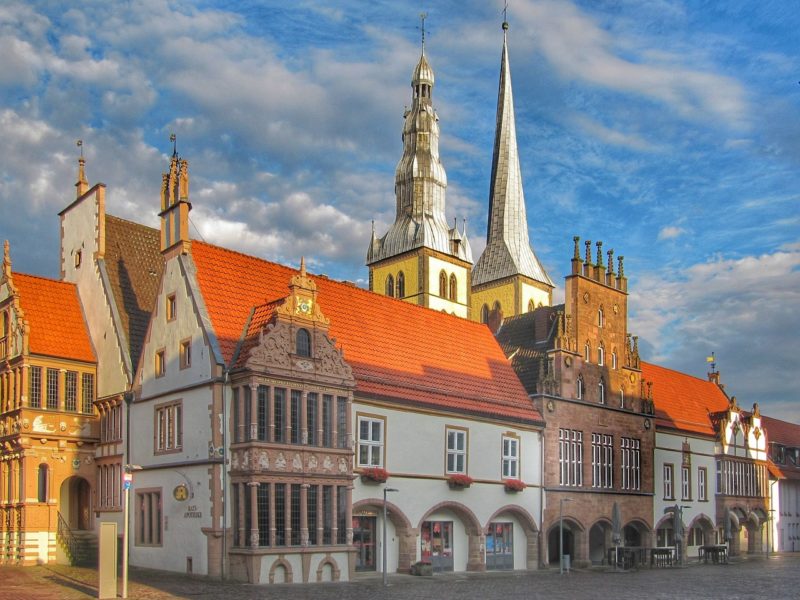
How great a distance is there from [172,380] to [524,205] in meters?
72.7

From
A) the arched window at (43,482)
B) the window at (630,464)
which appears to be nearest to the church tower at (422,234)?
the window at (630,464)

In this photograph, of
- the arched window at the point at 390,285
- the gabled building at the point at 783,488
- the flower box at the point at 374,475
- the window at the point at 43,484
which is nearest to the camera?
the flower box at the point at 374,475

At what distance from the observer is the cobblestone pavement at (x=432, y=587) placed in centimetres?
2855

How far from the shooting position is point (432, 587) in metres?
33.7

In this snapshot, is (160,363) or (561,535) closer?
(160,363)

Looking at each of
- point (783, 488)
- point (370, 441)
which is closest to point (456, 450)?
point (370, 441)

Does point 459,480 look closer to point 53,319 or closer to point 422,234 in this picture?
point 53,319

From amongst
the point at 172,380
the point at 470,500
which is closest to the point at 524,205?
the point at 470,500

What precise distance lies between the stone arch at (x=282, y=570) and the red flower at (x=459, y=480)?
10000mm

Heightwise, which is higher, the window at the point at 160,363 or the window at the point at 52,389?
the window at the point at 160,363

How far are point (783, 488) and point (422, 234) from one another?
3682 cm

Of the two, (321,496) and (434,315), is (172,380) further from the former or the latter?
(434,315)

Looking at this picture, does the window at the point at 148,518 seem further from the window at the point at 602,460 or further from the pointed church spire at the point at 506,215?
the pointed church spire at the point at 506,215

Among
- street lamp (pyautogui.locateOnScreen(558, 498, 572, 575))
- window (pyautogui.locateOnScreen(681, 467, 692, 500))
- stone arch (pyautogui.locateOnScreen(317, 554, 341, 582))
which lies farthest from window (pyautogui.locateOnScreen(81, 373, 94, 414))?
window (pyautogui.locateOnScreen(681, 467, 692, 500))
